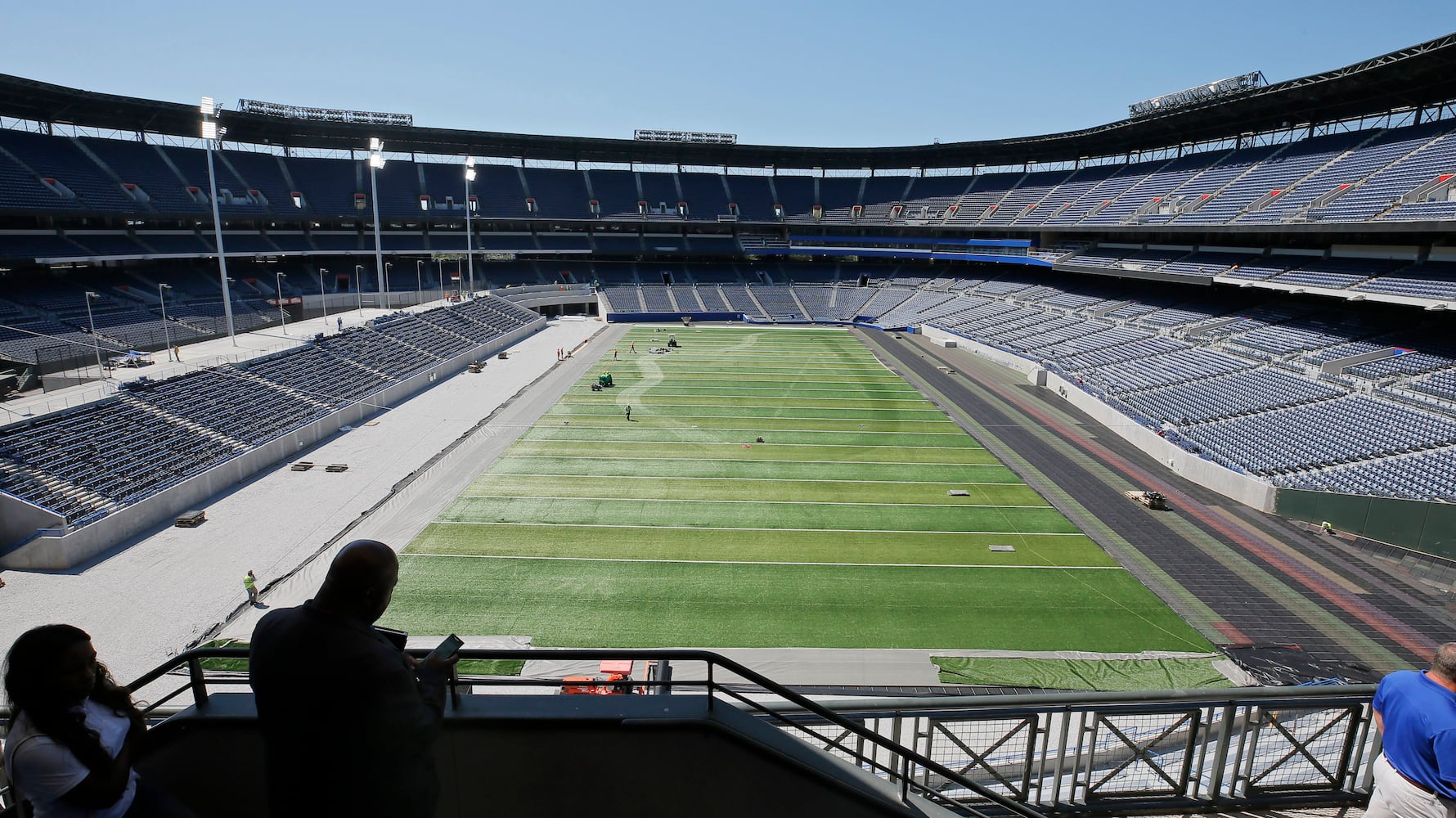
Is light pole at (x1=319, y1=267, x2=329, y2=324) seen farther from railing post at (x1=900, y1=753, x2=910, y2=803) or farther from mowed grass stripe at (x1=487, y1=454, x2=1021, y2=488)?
railing post at (x1=900, y1=753, x2=910, y2=803)

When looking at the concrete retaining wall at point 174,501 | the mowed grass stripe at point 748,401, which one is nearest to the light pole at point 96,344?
the concrete retaining wall at point 174,501

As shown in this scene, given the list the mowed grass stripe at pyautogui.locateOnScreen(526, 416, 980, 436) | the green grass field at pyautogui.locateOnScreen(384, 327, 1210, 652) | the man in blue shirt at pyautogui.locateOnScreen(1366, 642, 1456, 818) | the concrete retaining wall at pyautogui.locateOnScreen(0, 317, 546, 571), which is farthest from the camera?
the mowed grass stripe at pyautogui.locateOnScreen(526, 416, 980, 436)

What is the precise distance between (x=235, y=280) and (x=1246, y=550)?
52299 millimetres

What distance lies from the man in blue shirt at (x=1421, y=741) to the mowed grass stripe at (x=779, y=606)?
9.32 meters

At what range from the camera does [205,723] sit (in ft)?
11.7

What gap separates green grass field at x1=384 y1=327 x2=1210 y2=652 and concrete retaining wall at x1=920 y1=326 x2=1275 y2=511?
18.1 ft

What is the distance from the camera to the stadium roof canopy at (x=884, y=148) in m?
30.8

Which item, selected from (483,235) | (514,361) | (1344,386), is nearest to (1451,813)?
(1344,386)

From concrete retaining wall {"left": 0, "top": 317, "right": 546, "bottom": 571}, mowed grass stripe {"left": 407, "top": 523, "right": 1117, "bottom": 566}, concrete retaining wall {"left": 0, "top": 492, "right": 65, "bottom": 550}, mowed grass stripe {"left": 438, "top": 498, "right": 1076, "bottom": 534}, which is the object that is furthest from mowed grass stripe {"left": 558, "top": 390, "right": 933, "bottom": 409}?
concrete retaining wall {"left": 0, "top": 492, "right": 65, "bottom": 550}

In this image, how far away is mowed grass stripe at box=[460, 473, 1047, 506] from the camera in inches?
780

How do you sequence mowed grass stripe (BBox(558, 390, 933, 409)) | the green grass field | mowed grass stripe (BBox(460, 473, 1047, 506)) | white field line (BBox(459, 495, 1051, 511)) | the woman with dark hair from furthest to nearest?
mowed grass stripe (BBox(558, 390, 933, 409)) < mowed grass stripe (BBox(460, 473, 1047, 506)) < white field line (BBox(459, 495, 1051, 511)) < the green grass field < the woman with dark hair

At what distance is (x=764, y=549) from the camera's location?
54.9 feet

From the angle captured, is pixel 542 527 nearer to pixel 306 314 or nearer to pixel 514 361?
pixel 514 361

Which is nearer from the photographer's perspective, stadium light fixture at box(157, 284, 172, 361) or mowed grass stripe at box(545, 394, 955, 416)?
stadium light fixture at box(157, 284, 172, 361)
